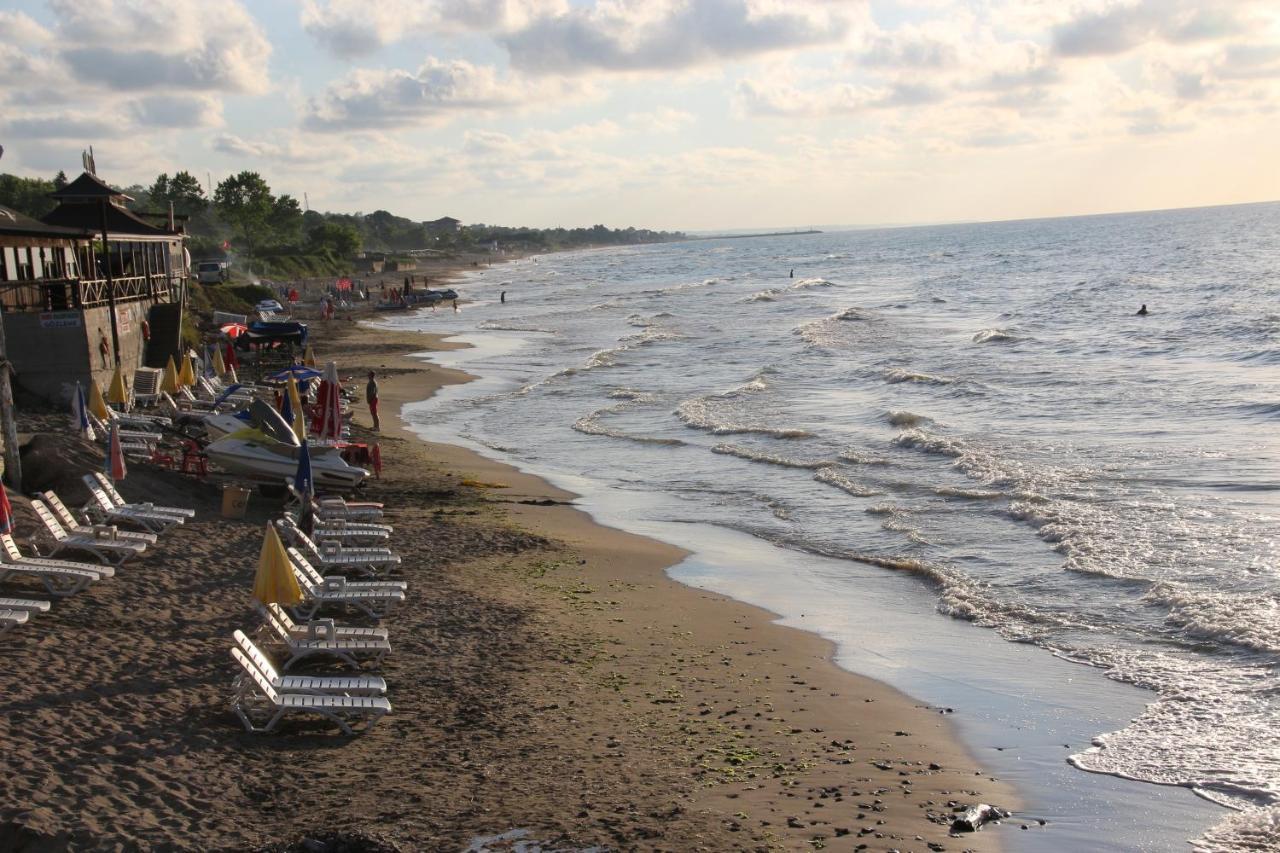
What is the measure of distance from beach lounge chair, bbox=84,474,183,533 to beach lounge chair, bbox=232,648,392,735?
611 cm

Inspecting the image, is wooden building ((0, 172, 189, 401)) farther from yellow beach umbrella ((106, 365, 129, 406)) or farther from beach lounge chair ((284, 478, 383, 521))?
beach lounge chair ((284, 478, 383, 521))

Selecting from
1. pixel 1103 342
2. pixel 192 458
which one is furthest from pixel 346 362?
pixel 1103 342

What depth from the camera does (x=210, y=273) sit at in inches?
2335

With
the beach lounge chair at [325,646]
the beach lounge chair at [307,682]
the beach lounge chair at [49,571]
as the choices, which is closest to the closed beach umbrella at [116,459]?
the beach lounge chair at [49,571]

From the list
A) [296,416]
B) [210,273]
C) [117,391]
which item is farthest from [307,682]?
[210,273]

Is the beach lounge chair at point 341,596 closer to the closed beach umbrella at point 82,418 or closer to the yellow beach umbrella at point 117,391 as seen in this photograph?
the closed beach umbrella at point 82,418

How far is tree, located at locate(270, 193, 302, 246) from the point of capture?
375ft

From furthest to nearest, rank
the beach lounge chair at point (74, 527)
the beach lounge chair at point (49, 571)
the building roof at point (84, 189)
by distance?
the building roof at point (84, 189) → the beach lounge chair at point (74, 527) → the beach lounge chair at point (49, 571)

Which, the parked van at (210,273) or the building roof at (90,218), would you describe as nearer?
the building roof at (90,218)

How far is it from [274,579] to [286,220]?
366 ft

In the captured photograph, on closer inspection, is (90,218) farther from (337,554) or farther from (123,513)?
(337,554)

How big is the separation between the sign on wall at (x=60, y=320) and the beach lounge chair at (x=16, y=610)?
14074mm

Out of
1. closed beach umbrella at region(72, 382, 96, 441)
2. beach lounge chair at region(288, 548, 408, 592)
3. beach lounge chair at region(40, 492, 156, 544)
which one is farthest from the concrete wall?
beach lounge chair at region(288, 548, 408, 592)

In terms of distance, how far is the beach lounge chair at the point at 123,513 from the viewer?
14641 millimetres
